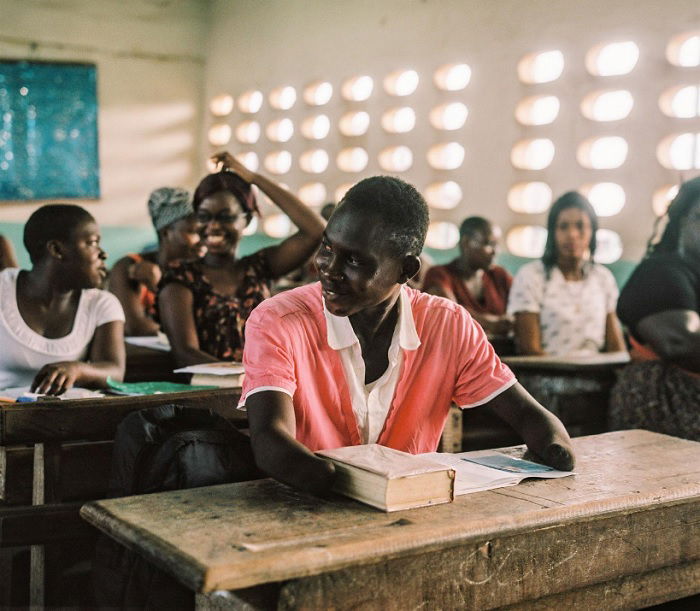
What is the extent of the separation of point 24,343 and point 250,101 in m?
6.47

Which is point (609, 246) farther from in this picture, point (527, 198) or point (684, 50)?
point (684, 50)

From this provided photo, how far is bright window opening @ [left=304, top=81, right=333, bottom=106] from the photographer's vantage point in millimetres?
8055

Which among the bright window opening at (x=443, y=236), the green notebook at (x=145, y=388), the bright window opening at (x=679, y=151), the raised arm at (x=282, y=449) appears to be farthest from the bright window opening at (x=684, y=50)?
the raised arm at (x=282, y=449)

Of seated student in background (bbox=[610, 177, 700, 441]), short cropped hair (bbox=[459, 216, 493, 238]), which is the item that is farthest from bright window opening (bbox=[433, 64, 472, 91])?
seated student in background (bbox=[610, 177, 700, 441])

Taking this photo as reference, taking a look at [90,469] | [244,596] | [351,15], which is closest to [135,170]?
[351,15]

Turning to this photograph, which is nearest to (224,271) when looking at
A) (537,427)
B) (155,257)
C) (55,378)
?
(55,378)

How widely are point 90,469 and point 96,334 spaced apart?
1.49ft

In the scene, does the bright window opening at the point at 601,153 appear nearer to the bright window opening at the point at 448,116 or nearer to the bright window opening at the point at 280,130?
the bright window opening at the point at 448,116

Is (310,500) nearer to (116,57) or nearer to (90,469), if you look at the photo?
(90,469)

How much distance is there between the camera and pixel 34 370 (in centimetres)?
294

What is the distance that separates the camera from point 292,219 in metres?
3.51

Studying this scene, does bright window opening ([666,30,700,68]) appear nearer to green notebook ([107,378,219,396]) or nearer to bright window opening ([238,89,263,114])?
green notebook ([107,378,219,396])

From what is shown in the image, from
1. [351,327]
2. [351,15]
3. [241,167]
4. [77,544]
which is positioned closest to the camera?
[351,327]

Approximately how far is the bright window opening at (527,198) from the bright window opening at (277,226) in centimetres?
271
